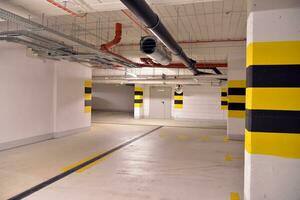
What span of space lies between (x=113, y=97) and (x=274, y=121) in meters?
17.3

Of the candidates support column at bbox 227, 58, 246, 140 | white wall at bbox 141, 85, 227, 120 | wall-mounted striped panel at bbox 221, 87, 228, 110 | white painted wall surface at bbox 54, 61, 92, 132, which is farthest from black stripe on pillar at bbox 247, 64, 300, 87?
white wall at bbox 141, 85, 227, 120

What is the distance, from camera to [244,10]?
181 inches

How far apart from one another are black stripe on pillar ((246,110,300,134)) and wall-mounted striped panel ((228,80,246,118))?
520 centimetres

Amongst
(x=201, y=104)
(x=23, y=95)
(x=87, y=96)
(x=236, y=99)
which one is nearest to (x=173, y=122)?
(x=201, y=104)

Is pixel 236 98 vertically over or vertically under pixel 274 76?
under

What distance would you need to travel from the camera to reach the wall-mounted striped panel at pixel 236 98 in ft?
24.6

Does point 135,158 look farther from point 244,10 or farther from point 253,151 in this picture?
point 244,10

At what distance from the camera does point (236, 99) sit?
756cm

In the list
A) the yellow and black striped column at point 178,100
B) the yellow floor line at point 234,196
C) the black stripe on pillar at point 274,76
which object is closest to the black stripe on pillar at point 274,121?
the black stripe on pillar at point 274,76

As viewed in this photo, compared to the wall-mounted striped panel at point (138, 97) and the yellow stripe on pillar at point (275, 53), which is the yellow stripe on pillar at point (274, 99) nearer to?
the yellow stripe on pillar at point (275, 53)

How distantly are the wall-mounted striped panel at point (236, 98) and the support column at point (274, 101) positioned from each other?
17.1ft

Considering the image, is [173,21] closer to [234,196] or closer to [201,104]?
[234,196]

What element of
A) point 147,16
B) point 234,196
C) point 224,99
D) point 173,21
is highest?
point 173,21

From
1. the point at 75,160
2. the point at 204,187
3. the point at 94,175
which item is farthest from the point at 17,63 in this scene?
the point at 204,187
